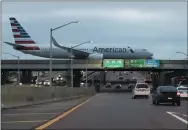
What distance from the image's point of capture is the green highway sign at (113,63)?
96062mm

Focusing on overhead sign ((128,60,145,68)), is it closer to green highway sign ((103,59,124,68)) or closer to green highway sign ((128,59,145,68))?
green highway sign ((128,59,145,68))

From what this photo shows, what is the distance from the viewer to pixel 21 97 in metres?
33.2

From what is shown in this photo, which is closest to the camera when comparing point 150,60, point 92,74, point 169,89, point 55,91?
point 169,89

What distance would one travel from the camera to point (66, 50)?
104188 millimetres

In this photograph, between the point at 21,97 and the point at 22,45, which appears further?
the point at 22,45

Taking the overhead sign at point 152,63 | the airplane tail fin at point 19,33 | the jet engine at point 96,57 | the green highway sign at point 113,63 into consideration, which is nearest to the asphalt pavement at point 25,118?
the green highway sign at point 113,63

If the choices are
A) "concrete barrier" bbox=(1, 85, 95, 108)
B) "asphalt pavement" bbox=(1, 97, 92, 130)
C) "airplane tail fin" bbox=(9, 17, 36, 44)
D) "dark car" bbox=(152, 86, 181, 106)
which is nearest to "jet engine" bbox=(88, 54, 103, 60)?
"airplane tail fin" bbox=(9, 17, 36, 44)

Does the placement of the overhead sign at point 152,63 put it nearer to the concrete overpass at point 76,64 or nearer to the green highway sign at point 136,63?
the green highway sign at point 136,63

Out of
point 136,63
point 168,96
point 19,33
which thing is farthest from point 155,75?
point 168,96

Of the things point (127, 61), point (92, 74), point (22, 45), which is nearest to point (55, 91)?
point (127, 61)

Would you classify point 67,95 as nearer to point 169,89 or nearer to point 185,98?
point 185,98

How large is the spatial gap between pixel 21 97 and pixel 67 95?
25.6 meters

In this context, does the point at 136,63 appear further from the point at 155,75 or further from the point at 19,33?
the point at 155,75

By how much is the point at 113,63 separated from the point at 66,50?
13.3 m
